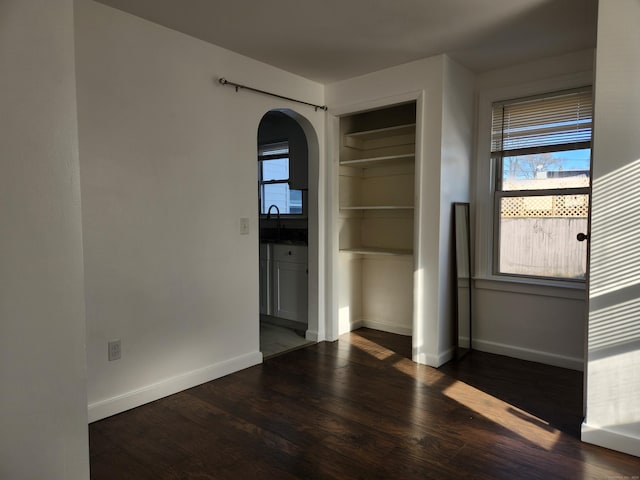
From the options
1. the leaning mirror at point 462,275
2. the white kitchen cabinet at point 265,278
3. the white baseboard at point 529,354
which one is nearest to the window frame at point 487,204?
the leaning mirror at point 462,275

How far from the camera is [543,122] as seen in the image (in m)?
3.46

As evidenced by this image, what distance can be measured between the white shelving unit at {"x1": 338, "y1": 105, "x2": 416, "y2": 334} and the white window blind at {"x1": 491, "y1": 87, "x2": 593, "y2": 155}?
0.78 m

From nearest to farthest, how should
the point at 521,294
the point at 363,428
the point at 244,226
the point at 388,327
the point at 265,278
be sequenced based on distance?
the point at 363,428
the point at 244,226
the point at 521,294
the point at 388,327
the point at 265,278

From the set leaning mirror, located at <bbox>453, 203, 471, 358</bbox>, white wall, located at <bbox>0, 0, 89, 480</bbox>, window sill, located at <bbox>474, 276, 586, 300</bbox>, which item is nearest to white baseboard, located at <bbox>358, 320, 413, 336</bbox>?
leaning mirror, located at <bbox>453, 203, 471, 358</bbox>

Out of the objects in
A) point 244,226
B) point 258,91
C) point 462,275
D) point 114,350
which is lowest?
point 114,350

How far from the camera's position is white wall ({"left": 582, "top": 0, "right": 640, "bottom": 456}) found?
Answer: 2088mm

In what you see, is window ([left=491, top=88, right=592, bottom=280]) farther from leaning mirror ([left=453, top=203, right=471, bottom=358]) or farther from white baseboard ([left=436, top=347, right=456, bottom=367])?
white baseboard ([left=436, top=347, right=456, bottom=367])

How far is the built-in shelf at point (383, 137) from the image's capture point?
3.99 m

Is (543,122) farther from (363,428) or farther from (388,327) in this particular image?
(363,428)

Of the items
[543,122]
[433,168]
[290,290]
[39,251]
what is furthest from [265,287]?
[39,251]

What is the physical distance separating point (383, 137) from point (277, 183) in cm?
159

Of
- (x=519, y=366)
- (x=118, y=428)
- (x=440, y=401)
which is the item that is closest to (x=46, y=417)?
(x=118, y=428)

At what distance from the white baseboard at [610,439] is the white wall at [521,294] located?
3.93 ft

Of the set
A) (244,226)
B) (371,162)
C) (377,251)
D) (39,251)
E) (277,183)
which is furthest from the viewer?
(277,183)
